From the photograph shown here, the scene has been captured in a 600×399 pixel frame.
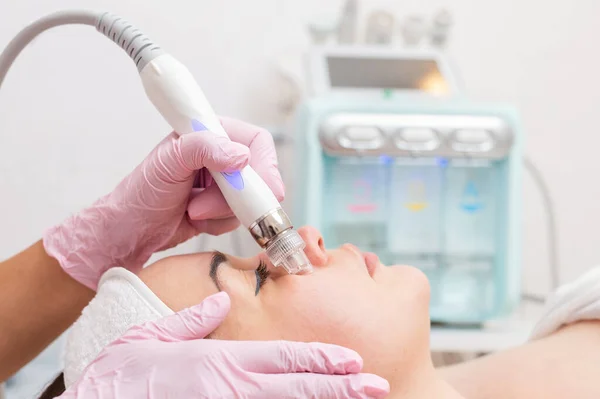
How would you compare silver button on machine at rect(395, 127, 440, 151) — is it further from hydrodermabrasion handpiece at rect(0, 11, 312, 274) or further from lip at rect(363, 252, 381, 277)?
hydrodermabrasion handpiece at rect(0, 11, 312, 274)

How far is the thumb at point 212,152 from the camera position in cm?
85

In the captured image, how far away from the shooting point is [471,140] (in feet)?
4.81

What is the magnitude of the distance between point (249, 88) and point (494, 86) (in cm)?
80

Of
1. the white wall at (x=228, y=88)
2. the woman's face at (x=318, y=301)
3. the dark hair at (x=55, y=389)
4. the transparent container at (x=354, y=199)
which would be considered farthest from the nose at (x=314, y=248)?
the white wall at (x=228, y=88)

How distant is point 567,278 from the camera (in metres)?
2.14

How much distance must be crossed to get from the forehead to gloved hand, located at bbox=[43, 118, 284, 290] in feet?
0.31

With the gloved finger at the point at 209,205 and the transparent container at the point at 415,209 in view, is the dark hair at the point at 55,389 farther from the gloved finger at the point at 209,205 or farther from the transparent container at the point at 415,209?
the transparent container at the point at 415,209

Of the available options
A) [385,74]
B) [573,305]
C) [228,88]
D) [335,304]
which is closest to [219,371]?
[335,304]

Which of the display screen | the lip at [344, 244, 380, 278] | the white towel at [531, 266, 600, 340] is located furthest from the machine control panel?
the lip at [344, 244, 380, 278]

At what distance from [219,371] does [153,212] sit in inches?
13.6

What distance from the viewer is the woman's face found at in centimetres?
83

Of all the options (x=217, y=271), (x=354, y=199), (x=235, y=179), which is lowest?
(x=354, y=199)

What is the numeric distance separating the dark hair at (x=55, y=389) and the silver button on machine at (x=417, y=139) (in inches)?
34.0

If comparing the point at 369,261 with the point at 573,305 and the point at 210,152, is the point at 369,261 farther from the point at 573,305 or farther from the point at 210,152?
the point at 573,305
